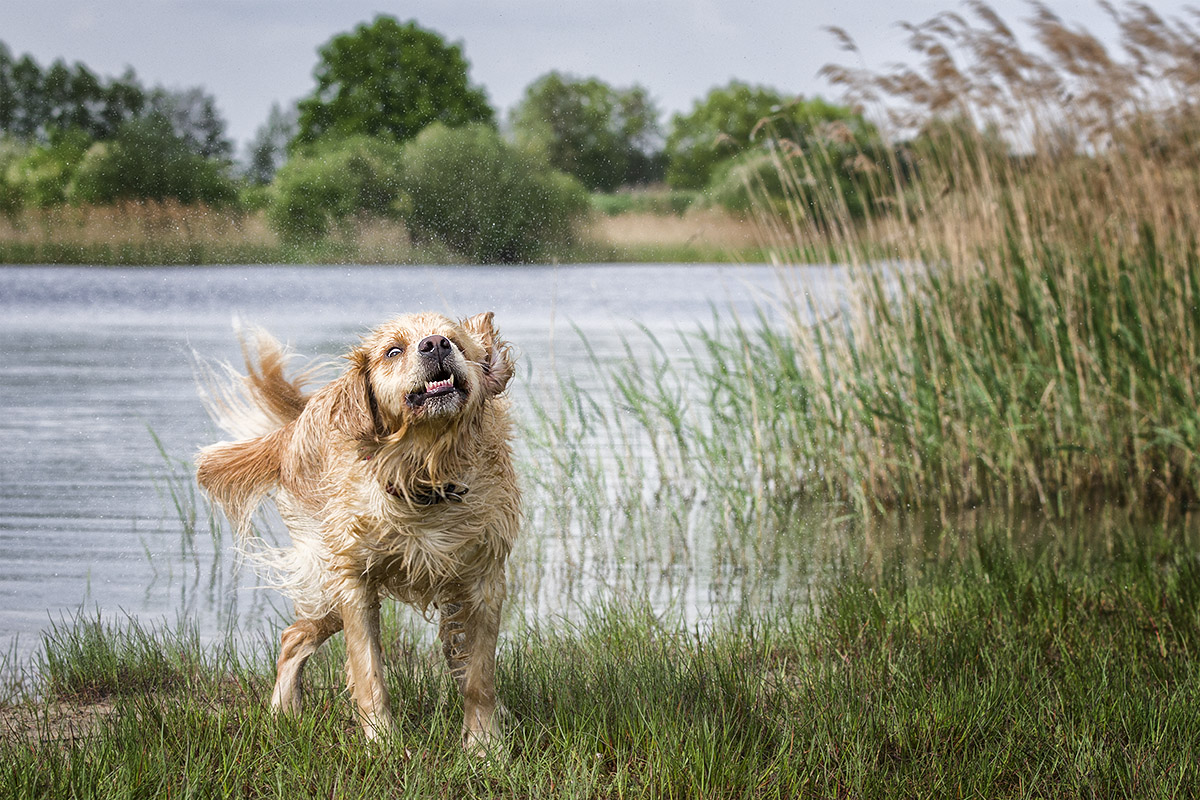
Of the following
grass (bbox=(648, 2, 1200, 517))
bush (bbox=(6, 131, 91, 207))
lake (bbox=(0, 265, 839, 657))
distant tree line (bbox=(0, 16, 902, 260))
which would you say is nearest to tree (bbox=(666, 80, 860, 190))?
distant tree line (bbox=(0, 16, 902, 260))

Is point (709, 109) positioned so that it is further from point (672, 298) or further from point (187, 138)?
point (187, 138)

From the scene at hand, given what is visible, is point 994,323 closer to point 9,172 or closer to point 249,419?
Answer: point 249,419

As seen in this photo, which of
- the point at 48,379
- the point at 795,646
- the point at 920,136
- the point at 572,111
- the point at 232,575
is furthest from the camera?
the point at 572,111

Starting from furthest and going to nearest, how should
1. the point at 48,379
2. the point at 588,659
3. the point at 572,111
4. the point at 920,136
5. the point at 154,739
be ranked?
the point at 572,111 → the point at 48,379 → the point at 920,136 → the point at 588,659 → the point at 154,739

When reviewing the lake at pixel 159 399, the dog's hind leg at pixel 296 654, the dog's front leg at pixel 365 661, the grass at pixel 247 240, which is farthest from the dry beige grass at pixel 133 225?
the dog's front leg at pixel 365 661

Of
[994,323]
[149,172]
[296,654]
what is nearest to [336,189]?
[149,172]

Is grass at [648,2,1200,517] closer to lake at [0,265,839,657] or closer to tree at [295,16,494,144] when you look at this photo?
lake at [0,265,839,657]

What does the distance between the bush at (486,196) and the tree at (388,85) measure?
551 cm

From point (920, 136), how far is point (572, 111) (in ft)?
47.9

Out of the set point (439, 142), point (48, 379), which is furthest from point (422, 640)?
point (439, 142)

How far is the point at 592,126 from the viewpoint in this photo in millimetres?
21422

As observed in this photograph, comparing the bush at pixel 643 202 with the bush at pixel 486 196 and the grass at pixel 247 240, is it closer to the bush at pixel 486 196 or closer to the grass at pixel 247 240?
the grass at pixel 247 240

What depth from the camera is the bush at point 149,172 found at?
58.4ft

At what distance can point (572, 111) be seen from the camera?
70.9ft
